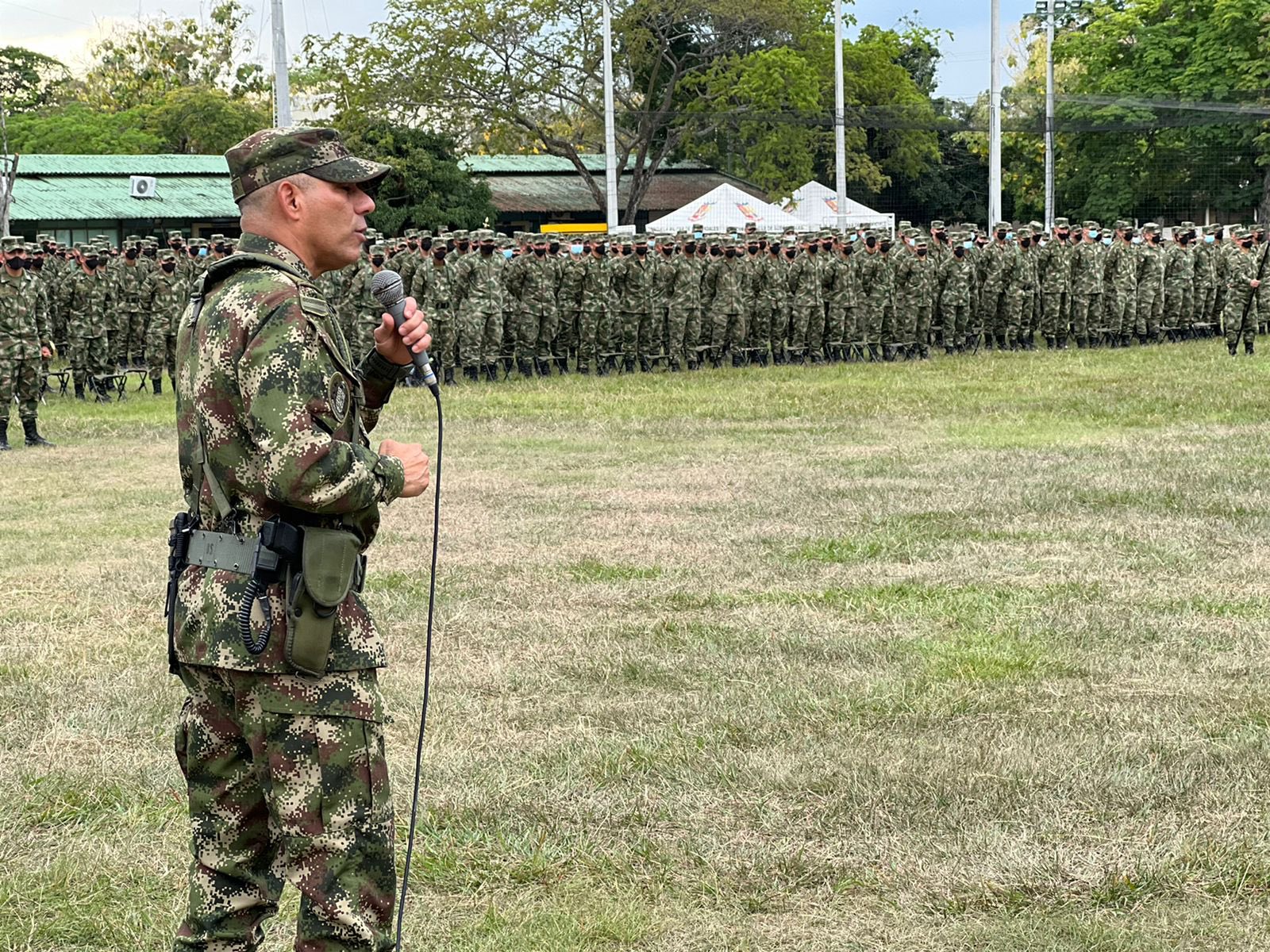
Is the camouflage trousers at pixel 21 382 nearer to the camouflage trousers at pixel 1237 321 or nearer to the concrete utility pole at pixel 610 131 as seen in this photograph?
the camouflage trousers at pixel 1237 321

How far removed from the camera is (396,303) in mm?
3189

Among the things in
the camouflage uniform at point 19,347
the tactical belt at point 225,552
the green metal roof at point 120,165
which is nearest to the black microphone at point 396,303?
the tactical belt at point 225,552

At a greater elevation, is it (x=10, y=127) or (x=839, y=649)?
(x=10, y=127)

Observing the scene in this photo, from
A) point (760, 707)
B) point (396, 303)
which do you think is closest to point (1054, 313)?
point (760, 707)

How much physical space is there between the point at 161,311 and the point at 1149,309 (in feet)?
45.0

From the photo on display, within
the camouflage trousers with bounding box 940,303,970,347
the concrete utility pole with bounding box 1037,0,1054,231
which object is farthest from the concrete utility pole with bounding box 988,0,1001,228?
the camouflage trousers with bounding box 940,303,970,347

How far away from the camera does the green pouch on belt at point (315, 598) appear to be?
9.46 feet

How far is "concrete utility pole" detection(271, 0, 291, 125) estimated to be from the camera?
21141mm

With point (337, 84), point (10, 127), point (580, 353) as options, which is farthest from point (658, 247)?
point (10, 127)

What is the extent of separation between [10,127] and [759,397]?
39877 mm

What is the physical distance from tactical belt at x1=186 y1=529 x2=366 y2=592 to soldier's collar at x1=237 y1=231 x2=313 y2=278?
1.66ft

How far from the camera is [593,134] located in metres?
44.6

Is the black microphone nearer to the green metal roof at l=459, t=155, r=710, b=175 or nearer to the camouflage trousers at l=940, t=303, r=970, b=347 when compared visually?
the camouflage trousers at l=940, t=303, r=970, b=347

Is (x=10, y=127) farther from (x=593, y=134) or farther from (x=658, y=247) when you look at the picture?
(x=658, y=247)
